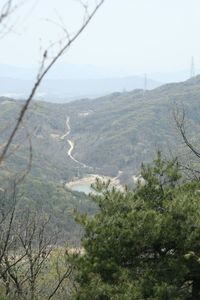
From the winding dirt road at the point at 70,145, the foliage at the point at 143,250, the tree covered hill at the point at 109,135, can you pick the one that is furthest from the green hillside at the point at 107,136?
the foliage at the point at 143,250

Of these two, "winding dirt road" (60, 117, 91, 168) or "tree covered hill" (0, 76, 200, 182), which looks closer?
"tree covered hill" (0, 76, 200, 182)

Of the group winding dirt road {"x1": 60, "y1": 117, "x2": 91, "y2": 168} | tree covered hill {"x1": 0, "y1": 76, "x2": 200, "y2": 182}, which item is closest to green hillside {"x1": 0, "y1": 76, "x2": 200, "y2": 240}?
tree covered hill {"x1": 0, "y1": 76, "x2": 200, "y2": 182}

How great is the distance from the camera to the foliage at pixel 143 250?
27.4 feet

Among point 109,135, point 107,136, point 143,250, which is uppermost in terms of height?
point 143,250

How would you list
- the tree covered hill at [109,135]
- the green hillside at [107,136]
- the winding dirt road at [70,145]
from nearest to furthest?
the green hillside at [107,136], the tree covered hill at [109,135], the winding dirt road at [70,145]

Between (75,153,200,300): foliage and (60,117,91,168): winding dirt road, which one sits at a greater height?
(75,153,200,300): foliage

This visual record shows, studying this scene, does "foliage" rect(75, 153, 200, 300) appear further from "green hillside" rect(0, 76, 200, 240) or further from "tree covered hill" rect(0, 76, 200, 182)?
"tree covered hill" rect(0, 76, 200, 182)

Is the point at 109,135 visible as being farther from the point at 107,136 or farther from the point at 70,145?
the point at 70,145

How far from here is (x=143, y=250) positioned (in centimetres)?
903

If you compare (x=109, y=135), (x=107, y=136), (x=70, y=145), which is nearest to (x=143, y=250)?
(x=107, y=136)

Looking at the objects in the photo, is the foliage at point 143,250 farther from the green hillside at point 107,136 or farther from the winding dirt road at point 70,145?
the winding dirt road at point 70,145

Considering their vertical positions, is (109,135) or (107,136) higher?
(109,135)

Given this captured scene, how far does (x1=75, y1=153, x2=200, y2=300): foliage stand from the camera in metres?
8.35

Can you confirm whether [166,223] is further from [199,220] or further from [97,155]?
[97,155]
